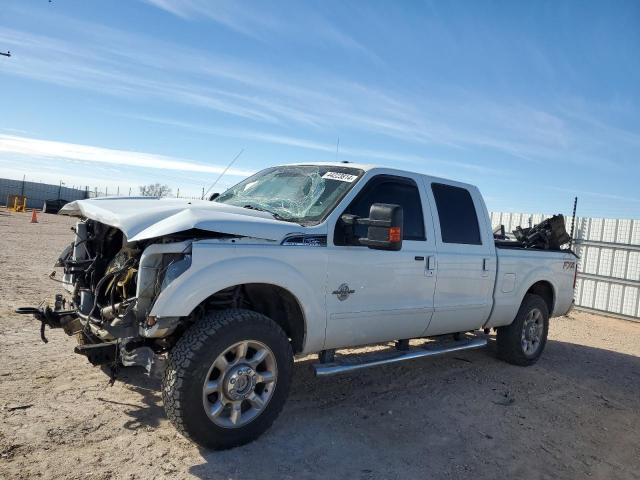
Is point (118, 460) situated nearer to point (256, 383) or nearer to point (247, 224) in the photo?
point (256, 383)

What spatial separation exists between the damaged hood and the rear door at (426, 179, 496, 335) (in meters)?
1.88

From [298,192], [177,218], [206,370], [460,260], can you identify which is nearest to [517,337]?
[460,260]

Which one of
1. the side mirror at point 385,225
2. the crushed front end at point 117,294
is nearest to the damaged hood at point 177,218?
the crushed front end at point 117,294

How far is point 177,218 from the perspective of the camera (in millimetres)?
3506

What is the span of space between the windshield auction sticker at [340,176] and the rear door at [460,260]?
102cm

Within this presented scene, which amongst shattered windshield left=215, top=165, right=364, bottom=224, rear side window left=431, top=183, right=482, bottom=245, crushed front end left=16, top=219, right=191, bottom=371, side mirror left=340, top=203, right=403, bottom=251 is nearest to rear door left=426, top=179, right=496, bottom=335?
rear side window left=431, top=183, right=482, bottom=245

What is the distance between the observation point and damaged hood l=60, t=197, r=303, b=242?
343 cm

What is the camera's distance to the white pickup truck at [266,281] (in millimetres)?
3447

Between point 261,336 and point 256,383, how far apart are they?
0.35 m

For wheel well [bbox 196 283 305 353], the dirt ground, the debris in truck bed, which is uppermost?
the debris in truck bed

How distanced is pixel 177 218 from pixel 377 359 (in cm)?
219

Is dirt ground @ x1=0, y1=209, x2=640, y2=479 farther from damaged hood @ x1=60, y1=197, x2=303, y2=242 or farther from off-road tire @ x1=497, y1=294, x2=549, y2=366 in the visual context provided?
damaged hood @ x1=60, y1=197, x2=303, y2=242

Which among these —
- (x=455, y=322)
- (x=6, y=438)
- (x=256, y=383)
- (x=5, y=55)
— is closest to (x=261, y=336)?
(x=256, y=383)

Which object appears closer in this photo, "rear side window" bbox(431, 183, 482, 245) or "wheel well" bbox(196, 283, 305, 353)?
"wheel well" bbox(196, 283, 305, 353)
